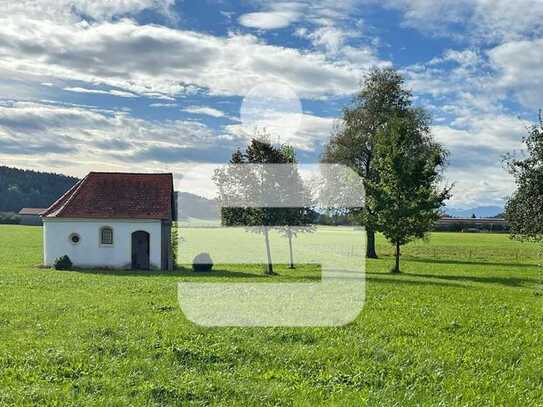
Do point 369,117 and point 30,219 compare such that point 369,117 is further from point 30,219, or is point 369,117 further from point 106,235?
point 30,219

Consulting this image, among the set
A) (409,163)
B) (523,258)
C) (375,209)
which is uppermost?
(409,163)

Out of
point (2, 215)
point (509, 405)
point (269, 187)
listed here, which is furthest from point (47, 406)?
point (2, 215)

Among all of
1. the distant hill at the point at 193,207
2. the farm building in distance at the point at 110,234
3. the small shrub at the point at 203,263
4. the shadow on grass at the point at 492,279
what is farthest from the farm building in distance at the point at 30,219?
the shadow on grass at the point at 492,279

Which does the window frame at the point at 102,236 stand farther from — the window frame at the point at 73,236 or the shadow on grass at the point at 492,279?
the shadow on grass at the point at 492,279

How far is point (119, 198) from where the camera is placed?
39250 millimetres

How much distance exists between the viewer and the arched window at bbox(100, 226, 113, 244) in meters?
37.7

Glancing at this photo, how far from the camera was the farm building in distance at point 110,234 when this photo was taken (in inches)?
1474

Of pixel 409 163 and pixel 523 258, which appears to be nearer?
pixel 409 163

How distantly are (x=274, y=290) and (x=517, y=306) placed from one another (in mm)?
9211

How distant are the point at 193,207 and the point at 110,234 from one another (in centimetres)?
742

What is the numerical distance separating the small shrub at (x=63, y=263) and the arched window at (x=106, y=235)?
8.27 ft

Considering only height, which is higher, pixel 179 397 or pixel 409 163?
pixel 409 163

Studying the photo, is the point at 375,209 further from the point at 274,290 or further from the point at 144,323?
the point at 144,323

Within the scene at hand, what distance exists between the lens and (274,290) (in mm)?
22828
